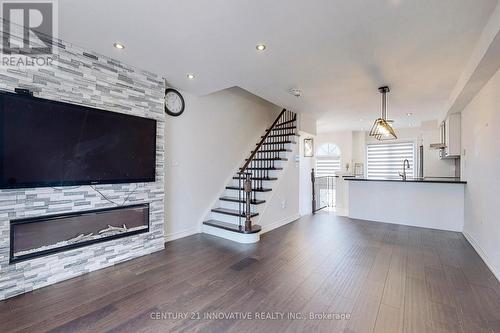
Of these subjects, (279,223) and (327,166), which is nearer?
(279,223)

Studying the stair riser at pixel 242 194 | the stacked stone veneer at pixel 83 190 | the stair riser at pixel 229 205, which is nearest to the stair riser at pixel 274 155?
the stair riser at pixel 242 194

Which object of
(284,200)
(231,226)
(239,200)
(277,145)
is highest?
(277,145)

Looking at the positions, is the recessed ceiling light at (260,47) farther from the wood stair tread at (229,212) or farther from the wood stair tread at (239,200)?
the wood stair tread at (229,212)

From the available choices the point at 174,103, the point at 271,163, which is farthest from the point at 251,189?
the point at 174,103

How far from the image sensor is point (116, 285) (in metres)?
2.43

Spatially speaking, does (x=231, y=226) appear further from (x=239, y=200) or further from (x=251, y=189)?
(x=251, y=189)

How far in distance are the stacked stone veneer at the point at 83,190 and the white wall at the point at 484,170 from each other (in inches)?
169

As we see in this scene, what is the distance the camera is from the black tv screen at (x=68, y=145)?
2.18 metres

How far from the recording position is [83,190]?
2.67 metres

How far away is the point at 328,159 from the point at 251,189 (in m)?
5.42

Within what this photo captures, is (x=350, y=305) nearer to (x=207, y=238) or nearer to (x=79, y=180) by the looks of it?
(x=207, y=238)

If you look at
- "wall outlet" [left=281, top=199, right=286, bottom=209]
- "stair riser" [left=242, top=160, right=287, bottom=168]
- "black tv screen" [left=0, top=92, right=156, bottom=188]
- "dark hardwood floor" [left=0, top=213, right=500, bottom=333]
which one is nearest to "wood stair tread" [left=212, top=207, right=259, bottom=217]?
"dark hardwood floor" [left=0, top=213, right=500, bottom=333]

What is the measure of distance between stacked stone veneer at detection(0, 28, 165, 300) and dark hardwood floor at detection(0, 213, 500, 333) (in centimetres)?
16

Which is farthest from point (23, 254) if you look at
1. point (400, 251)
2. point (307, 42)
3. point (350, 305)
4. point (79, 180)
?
point (400, 251)
